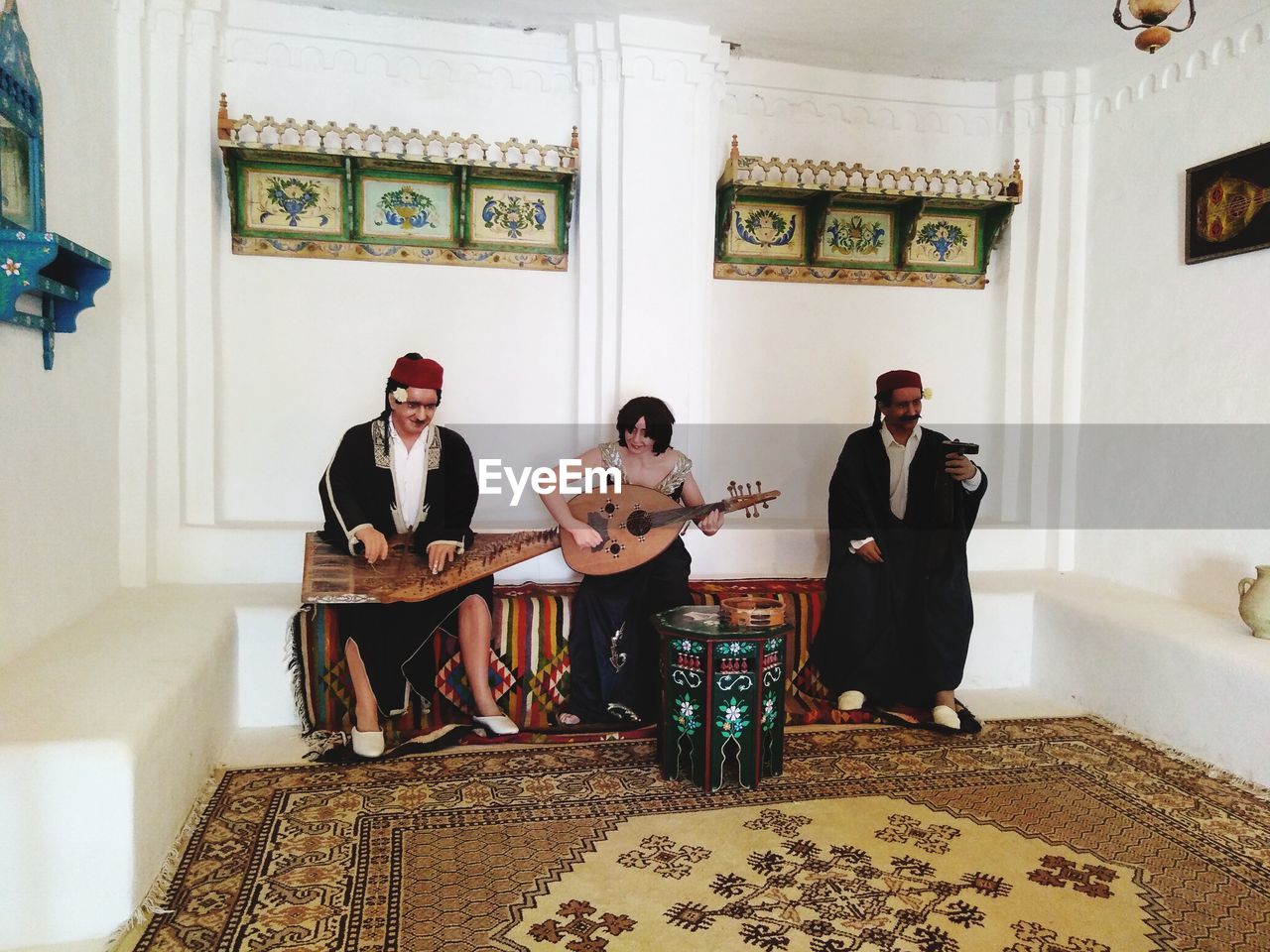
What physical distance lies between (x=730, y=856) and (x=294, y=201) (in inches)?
142

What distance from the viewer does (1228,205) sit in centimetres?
415

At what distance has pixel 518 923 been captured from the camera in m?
2.42

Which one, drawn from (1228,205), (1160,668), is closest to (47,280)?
(1160,668)

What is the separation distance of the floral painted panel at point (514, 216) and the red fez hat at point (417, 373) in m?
1.28

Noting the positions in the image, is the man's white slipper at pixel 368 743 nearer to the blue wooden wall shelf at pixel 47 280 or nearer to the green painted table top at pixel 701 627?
the green painted table top at pixel 701 627

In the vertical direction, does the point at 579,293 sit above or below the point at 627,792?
above

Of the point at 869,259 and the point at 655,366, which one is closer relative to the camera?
the point at 655,366

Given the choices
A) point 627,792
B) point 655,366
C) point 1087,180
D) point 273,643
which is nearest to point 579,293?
point 655,366

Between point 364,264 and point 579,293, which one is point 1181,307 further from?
point 364,264

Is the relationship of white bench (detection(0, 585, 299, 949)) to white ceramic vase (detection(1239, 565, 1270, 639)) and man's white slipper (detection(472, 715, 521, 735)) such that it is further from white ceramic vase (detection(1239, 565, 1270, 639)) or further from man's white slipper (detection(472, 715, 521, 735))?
white ceramic vase (detection(1239, 565, 1270, 639))

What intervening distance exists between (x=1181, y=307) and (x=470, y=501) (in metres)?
3.50

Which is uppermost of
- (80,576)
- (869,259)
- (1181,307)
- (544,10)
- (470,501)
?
(544,10)

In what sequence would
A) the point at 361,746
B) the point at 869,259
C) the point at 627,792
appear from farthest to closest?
1. the point at 869,259
2. the point at 361,746
3. the point at 627,792

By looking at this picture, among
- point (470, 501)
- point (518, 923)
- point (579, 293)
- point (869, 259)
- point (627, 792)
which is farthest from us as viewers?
point (869, 259)
